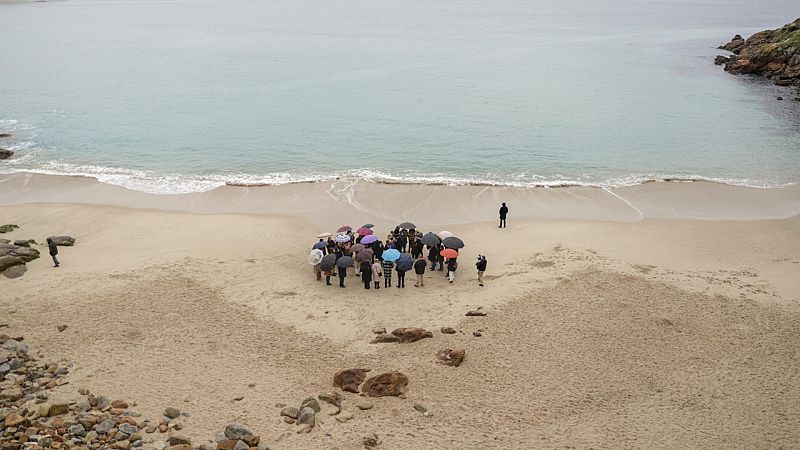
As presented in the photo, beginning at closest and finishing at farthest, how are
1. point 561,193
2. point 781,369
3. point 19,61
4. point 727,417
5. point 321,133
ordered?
point 727,417 → point 781,369 → point 561,193 → point 321,133 → point 19,61

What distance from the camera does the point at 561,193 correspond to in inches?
1254

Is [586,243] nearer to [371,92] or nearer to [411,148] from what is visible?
[411,148]

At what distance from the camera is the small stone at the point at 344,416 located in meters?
14.1

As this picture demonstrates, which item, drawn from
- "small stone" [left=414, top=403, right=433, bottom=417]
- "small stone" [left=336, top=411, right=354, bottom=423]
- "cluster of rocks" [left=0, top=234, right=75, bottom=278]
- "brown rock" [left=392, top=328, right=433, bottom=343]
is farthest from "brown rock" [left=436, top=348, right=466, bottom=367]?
"cluster of rocks" [left=0, top=234, right=75, bottom=278]

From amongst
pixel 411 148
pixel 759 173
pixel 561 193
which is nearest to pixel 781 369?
pixel 561 193

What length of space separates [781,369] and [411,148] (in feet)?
90.3

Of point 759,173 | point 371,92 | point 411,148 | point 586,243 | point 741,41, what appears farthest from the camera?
point 741,41

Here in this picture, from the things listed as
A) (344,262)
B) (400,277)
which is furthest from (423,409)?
(344,262)

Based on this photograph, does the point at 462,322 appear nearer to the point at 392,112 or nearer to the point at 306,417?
the point at 306,417

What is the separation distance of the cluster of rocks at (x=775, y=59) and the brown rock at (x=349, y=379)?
199 feet

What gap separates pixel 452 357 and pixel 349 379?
9.81 feet

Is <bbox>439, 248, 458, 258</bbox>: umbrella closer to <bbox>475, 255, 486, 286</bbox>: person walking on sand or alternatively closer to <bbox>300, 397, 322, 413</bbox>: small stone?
<bbox>475, 255, 486, 286</bbox>: person walking on sand

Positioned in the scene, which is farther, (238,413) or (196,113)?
(196,113)

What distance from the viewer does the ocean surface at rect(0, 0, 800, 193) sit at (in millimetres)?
36312
